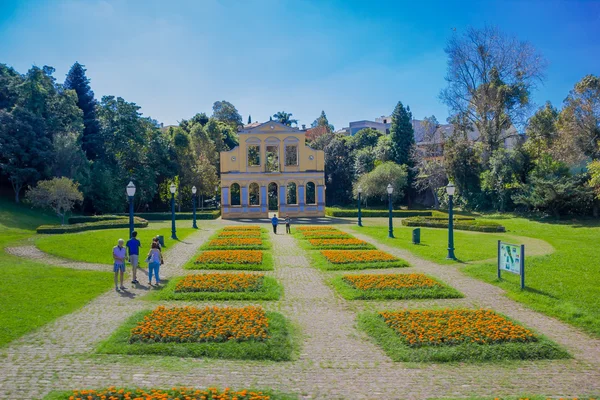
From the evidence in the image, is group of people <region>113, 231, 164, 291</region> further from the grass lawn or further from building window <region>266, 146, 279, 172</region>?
building window <region>266, 146, 279, 172</region>

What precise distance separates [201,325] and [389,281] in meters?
6.45

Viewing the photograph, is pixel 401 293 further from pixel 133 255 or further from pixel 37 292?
pixel 37 292

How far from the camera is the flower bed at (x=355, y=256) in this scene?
16734 mm

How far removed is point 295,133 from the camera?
46.8m

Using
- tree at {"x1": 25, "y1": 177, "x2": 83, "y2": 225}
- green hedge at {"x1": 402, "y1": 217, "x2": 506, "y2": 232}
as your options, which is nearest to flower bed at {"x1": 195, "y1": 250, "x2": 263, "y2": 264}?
green hedge at {"x1": 402, "y1": 217, "x2": 506, "y2": 232}

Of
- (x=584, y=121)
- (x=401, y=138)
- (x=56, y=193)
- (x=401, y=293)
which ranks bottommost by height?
(x=401, y=293)

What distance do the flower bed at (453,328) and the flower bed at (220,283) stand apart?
4.44 meters

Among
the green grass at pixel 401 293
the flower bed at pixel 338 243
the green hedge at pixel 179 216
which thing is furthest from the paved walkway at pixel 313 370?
the green hedge at pixel 179 216

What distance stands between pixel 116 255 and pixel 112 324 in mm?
3460

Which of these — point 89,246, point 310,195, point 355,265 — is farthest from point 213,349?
point 310,195

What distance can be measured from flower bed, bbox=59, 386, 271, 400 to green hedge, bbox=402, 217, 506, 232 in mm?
26276

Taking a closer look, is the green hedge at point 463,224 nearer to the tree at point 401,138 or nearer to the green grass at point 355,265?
the green grass at point 355,265

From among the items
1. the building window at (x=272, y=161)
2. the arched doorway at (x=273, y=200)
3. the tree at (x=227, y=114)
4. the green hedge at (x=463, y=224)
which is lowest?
the green hedge at (x=463, y=224)

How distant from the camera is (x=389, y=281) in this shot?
12945 millimetres
